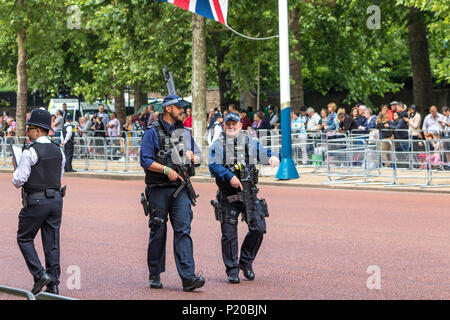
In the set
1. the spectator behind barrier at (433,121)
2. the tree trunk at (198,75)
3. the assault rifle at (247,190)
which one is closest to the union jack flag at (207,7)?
the tree trunk at (198,75)

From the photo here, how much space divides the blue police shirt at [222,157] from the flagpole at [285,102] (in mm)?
12942

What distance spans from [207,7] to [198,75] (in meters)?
4.81

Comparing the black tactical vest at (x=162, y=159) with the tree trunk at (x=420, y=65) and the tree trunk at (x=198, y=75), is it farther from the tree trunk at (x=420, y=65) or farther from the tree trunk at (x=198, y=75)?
the tree trunk at (x=420, y=65)

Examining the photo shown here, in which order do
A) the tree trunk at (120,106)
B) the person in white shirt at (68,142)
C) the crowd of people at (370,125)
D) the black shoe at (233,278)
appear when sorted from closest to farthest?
the black shoe at (233,278)
the crowd of people at (370,125)
the person in white shirt at (68,142)
the tree trunk at (120,106)

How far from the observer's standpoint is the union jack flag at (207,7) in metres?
22.8

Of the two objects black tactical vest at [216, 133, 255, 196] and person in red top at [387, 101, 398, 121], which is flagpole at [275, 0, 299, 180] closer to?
person in red top at [387, 101, 398, 121]

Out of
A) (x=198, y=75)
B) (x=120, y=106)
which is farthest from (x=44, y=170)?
(x=120, y=106)

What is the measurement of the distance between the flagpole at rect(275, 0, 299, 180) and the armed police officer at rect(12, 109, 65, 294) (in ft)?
47.1

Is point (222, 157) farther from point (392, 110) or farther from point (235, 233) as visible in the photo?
point (392, 110)

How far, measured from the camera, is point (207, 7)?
902 inches

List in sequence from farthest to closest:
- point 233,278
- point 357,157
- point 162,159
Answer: point 357,157, point 233,278, point 162,159
